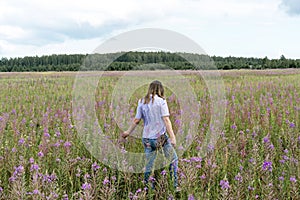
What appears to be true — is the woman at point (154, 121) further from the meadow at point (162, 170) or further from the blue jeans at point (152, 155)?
the meadow at point (162, 170)

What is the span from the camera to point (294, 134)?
536 centimetres

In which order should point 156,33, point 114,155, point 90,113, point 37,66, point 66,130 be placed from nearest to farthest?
point 114,155 < point 156,33 < point 66,130 < point 90,113 < point 37,66

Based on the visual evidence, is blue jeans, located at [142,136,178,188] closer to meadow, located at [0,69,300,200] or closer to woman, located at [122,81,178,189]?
woman, located at [122,81,178,189]

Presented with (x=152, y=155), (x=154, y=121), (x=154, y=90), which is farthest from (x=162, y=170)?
(x=154, y=90)

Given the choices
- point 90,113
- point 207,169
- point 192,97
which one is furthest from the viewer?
point 192,97

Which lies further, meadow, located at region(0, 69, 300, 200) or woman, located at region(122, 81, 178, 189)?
woman, located at region(122, 81, 178, 189)

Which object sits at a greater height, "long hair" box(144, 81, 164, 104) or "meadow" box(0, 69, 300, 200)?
"long hair" box(144, 81, 164, 104)

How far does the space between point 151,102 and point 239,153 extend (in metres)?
1.59

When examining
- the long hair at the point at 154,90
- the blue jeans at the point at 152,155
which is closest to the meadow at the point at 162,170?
the blue jeans at the point at 152,155

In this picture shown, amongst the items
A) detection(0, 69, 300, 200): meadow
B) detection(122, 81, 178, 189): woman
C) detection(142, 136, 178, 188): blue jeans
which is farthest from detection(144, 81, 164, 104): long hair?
detection(0, 69, 300, 200): meadow

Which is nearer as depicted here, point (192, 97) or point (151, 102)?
point (151, 102)

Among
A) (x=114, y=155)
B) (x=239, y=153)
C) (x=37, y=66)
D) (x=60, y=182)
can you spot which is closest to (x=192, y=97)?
(x=239, y=153)

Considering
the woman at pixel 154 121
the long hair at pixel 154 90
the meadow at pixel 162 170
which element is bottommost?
the meadow at pixel 162 170

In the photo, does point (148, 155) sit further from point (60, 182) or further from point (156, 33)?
point (156, 33)
